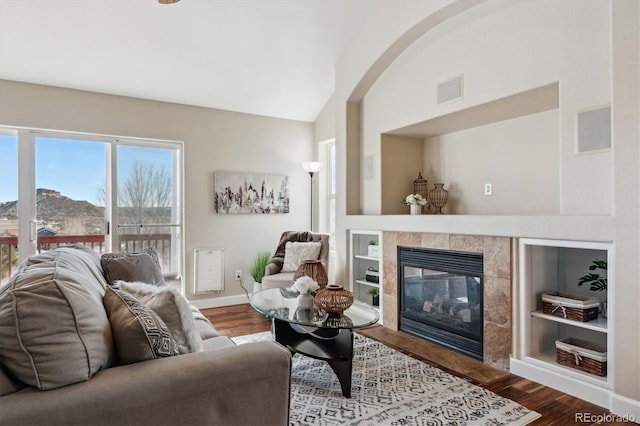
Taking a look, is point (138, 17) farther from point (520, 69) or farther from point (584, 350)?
point (584, 350)

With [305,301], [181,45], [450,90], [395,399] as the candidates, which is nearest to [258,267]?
[305,301]

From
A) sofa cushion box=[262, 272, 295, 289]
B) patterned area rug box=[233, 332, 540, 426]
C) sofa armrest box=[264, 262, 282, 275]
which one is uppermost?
sofa armrest box=[264, 262, 282, 275]

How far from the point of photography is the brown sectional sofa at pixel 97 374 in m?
1.11

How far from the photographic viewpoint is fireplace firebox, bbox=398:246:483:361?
3.15 m

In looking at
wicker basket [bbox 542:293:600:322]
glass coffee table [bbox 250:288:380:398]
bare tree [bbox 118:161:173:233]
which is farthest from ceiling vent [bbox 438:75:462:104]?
bare tree [bbox 118:161:173:233]

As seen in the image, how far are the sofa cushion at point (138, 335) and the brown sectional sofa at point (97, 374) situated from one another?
0.01m

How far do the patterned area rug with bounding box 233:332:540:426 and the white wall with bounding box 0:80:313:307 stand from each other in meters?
2.38

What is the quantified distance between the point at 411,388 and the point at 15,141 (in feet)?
14.2

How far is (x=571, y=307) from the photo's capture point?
2.59 metres

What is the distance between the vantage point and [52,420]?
3.50 ft

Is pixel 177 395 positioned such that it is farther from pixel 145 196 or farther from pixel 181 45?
pixel 145 196

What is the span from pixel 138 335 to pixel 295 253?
334 cm

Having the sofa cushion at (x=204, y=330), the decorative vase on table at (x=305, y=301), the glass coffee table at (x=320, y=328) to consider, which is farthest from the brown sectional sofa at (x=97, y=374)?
the decorative vase on table at (x=305, y=301)

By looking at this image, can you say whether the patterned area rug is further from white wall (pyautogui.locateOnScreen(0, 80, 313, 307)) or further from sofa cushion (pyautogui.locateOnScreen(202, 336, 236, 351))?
white wall (pyautogui.locateOnScreen(0, 80, 313, 307))
